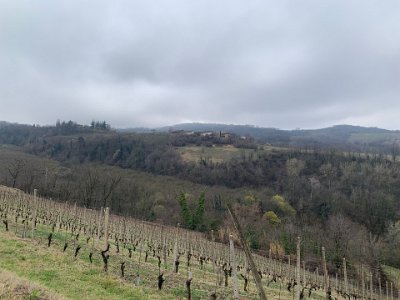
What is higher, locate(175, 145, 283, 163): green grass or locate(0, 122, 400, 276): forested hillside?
locate(175, 145, 283, 163): green grass

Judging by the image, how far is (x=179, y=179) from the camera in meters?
127

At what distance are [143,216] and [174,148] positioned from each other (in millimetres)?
87642

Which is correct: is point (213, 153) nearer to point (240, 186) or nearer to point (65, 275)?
point (240, 186)

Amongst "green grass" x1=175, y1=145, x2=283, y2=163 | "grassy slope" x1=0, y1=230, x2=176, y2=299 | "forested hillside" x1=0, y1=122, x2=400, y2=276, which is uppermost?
"grassy slope" x1=0, y1=230, x2=176, y2=299

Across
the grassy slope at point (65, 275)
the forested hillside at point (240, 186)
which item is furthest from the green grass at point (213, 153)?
the grassy slope at point (65, 275)

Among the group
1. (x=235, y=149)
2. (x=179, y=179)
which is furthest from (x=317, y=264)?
(x=235, y=149)

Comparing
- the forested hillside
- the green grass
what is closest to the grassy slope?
the forested hillside

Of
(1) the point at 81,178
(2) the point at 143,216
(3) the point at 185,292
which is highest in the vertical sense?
(3) the point at 185,292

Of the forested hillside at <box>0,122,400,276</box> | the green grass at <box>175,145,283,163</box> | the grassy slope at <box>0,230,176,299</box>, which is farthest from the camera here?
the green grass at <box>175,145,283,163</box>

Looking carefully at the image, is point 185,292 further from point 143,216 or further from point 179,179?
point 179,179

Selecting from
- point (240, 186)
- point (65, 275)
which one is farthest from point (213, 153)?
point (65, 275)

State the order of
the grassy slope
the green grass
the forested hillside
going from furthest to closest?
the green grass → the forested hillside → the grassy slope

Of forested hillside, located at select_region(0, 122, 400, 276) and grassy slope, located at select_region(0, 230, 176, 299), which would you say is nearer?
grassy slope, located at select_region(0, 230, 176, 299)

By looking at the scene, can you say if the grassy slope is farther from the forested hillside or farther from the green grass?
the green grass
